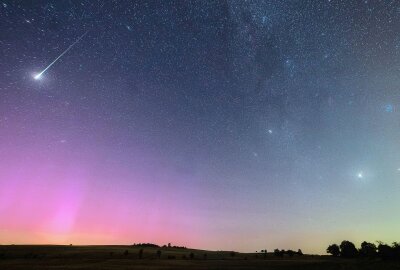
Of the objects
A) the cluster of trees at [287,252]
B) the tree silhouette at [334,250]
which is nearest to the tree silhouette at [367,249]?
the tree silhouette at [334,250]

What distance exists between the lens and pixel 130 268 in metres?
46.9

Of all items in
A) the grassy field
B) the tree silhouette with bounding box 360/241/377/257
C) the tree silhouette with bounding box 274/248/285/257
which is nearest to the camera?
the grassy field

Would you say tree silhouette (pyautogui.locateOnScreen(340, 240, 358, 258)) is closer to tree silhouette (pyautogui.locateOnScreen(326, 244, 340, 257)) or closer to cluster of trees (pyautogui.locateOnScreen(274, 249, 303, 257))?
tree silhouette (pyautogui.locateOnScreen(326, 244, 340, 257))

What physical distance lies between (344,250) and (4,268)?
269ft

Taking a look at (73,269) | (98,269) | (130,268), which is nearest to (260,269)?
(130,268)

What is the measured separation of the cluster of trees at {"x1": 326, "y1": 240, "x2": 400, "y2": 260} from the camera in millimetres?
60959

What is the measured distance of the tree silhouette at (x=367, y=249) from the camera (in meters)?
73.6

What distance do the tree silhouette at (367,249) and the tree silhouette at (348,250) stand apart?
2.42m

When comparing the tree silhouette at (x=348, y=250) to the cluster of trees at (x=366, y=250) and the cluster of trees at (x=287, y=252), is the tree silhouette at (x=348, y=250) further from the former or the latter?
the cluster of trees at (x=287, y=252)

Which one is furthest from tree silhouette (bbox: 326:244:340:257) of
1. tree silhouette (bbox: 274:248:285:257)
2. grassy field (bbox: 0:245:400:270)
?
grassy field (bbox: 0:245:400:270)

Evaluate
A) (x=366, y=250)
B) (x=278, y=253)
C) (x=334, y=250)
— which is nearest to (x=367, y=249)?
(x=366, y=250)

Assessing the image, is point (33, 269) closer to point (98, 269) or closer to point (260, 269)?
point (98, 269)

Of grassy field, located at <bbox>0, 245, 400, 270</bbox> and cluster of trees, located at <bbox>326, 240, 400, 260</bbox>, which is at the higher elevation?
cluster of trees, located at <bbox>326, 240, 400, 260</bbox>

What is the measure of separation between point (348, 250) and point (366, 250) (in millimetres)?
6598
